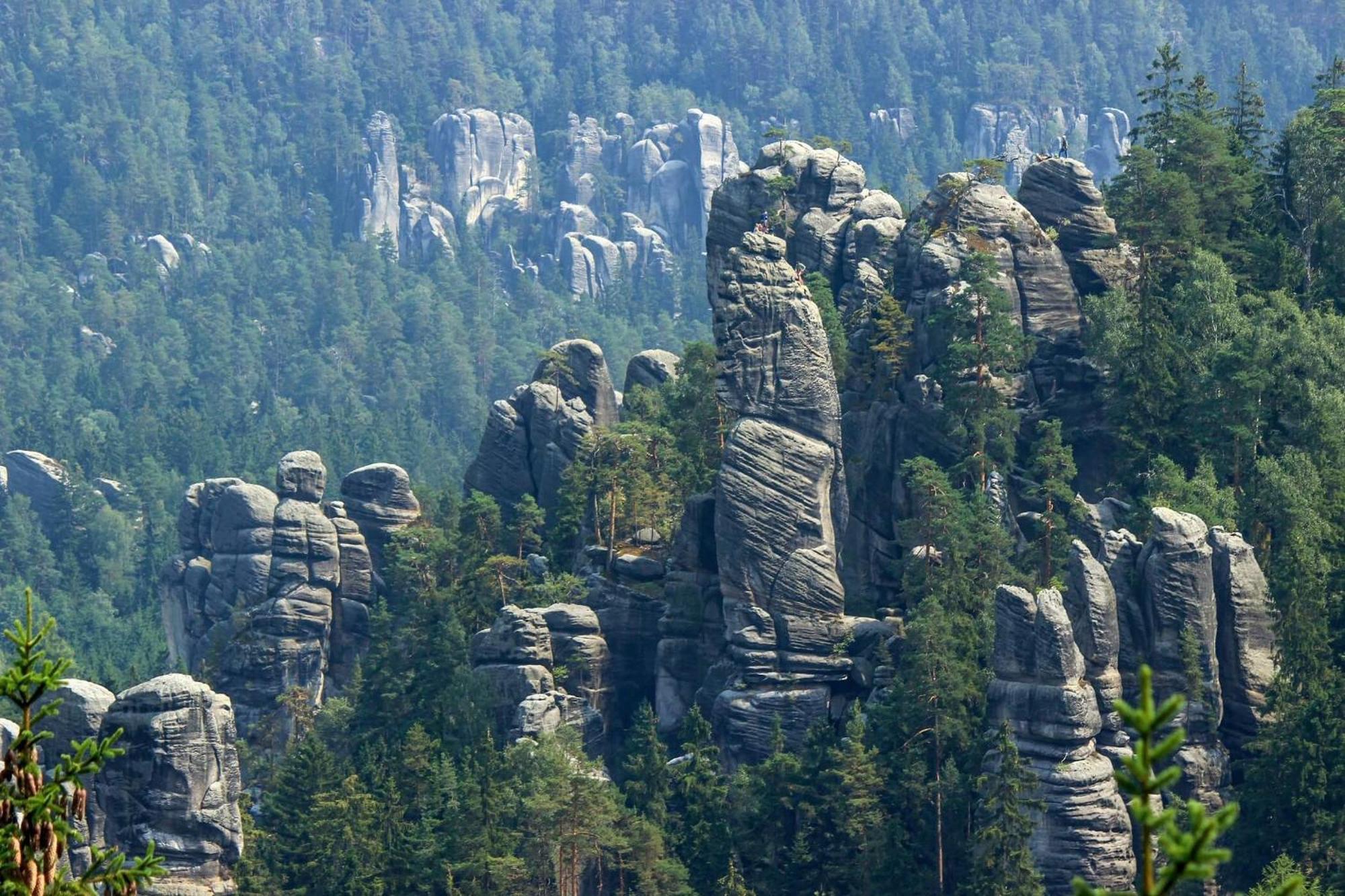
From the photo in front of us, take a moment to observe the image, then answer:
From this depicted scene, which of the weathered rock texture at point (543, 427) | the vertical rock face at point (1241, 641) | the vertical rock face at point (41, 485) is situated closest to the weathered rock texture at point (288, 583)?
the weathered rock texture at point (543, 427)

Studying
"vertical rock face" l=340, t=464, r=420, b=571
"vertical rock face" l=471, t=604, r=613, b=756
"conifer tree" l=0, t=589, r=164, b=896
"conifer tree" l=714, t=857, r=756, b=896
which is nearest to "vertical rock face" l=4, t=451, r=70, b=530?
"vertical rock face" l=340, t=464, r=420, b=571

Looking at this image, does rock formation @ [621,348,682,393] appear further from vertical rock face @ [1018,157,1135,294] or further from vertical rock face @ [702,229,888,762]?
vertical rock face @ [702,229,888,762]

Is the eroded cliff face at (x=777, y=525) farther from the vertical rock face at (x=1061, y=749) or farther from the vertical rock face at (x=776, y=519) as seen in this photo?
the vertical rock face at (x=1061, y=749)

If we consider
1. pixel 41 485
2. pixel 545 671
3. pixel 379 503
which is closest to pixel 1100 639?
pixel 545 671

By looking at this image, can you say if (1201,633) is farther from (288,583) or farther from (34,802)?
(34,802)

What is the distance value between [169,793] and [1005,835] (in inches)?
943

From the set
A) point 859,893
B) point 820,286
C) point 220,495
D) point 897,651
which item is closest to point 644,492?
point 820,286

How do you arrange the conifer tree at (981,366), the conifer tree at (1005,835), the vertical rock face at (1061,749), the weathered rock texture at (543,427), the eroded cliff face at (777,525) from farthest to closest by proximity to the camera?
the weathered rock texture at (543,427) < the conifer tree at (981,366) < the eroded cliff face at (777,525) < the vertical rock face at (1061,749) < the conifer tree at (1005,835)

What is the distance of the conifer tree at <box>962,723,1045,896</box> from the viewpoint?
61594mm

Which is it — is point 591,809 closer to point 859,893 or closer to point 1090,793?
point 859,893

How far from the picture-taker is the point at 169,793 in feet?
234

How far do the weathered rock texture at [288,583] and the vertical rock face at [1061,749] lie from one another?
36.6 m

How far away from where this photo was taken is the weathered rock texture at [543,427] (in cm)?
9156

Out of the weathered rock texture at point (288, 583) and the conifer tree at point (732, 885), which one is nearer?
the conifer tree at point (732, 885)
